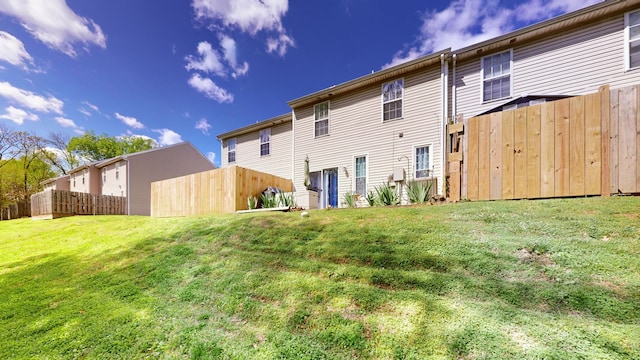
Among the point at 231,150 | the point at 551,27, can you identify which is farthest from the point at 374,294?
the point at 231,150

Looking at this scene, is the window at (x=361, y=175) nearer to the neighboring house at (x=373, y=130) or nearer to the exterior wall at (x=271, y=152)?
the neighboring house at (x=373, y=130)

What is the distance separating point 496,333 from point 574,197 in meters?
4.22

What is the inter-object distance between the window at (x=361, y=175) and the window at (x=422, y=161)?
2.11 meters

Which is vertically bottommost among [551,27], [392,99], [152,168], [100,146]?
[152,168]

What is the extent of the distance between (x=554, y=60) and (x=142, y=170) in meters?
24.3

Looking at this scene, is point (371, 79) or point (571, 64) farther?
point (371, 79)

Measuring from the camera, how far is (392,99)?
10.2m

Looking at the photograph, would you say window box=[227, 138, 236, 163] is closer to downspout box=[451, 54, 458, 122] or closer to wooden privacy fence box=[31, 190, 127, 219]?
wooden privacy fence box=[31, 190, 127, 219]

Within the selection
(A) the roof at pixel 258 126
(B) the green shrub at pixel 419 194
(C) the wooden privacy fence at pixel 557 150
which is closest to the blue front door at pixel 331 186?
(B) the green shrub at pixel 419 194

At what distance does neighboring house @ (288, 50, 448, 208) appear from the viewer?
9.17 metres

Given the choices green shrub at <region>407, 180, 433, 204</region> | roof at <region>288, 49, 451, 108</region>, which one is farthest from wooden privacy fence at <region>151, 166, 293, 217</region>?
green shrub at <region>407, 180, 433, 204</region>

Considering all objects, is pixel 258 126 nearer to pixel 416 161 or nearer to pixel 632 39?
pixel 416 161

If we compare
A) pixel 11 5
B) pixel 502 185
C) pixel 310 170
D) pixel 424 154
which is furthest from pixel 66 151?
pixel 502 185

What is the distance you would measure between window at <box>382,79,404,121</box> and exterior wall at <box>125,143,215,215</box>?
18754 millimetres
